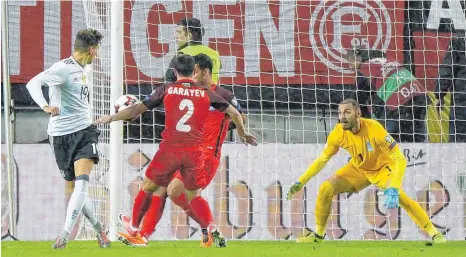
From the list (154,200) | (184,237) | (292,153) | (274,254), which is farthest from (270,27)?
(274,254)

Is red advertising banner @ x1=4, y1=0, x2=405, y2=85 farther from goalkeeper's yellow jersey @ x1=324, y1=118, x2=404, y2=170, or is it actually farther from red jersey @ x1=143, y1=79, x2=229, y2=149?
red jersey @ x1=143, y1=79, x2=229, y2=149

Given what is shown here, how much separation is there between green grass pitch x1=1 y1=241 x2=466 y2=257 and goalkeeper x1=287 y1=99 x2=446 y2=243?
439 millimetres

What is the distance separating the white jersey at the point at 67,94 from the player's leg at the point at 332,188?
2545 millimetres

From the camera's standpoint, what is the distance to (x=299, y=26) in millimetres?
14250

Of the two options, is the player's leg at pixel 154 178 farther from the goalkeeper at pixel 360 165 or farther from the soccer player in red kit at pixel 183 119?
the goalkeeper at pixel 360 165

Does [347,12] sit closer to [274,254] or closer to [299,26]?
[299,26]

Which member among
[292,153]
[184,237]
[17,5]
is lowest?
[184,237]

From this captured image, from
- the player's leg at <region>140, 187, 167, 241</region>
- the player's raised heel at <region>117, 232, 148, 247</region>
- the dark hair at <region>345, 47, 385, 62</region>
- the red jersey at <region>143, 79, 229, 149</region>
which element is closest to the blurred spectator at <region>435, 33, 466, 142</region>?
the dark hair at <region>345, 47, 385, 62</region>

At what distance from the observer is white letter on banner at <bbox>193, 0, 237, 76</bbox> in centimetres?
1405

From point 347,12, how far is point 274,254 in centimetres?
596

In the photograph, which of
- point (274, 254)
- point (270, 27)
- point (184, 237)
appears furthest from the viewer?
point (270, 27)

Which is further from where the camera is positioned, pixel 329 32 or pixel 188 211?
pixel 329 32

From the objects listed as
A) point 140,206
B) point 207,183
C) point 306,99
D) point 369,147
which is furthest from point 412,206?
point 306,99

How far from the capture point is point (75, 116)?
9.55 meters
